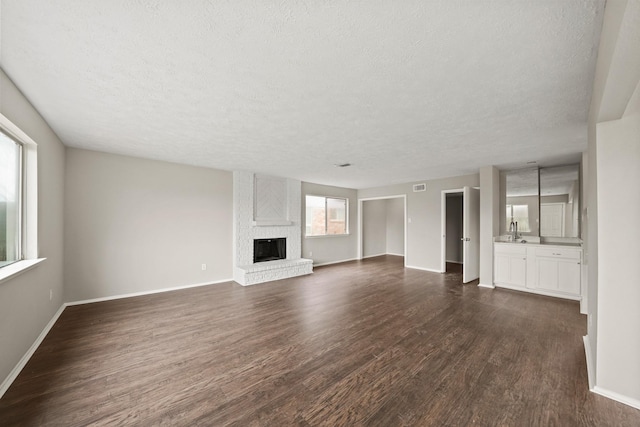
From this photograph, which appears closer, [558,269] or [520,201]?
[558,269]

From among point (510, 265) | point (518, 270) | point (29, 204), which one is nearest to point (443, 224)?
point (510, 265)

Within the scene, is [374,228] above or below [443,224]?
below

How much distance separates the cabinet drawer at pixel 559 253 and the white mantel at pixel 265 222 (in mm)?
4556

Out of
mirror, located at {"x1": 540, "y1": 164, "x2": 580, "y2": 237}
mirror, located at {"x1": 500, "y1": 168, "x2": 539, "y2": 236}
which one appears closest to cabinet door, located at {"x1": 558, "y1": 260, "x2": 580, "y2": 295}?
mirror, located at {"x1": 540, "y1": 164, "x2": 580, "y2": 237}

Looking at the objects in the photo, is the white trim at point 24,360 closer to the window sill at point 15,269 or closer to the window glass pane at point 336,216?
the window sill at point 15,269

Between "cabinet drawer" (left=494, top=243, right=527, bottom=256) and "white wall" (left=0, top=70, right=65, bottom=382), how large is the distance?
Answer: 6.57 metres

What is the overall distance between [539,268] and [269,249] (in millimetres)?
5414

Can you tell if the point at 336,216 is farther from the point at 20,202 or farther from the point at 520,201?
the point at 20,202

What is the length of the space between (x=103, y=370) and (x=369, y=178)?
18.2 feet

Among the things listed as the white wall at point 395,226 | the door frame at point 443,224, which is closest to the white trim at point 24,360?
the door frame at point 443,224

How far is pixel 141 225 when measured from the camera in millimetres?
4250

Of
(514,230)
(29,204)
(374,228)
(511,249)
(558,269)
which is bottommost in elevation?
(558,269)

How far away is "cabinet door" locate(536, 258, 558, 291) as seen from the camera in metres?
4.12

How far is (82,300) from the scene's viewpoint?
3.76m
